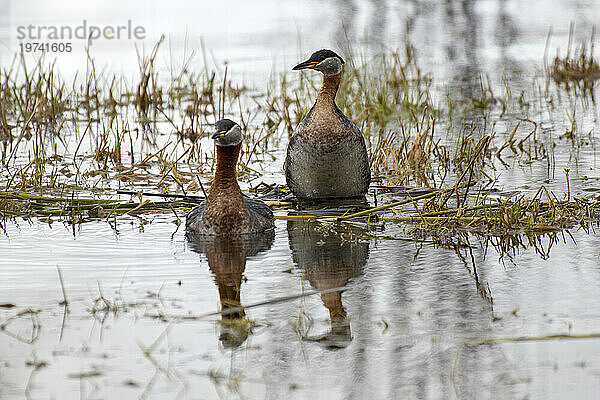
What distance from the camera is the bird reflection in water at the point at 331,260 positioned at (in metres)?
5.10

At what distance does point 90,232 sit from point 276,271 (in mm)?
1786

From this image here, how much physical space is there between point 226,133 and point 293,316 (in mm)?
2230

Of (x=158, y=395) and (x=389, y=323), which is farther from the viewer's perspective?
(x=389, y=323)

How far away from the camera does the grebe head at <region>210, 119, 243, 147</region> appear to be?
7.12 meters

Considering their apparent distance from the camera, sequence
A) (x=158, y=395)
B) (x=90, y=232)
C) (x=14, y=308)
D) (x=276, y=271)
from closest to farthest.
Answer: (x=158, y=395)
(x=14, y=308)
(x=276, y=271)
(x=90, y=232)

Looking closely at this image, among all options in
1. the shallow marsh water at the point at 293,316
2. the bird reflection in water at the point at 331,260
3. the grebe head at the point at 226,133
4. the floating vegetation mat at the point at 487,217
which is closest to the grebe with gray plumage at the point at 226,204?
the grebe head at the point at 226,133

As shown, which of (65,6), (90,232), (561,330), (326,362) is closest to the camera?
(326,362)

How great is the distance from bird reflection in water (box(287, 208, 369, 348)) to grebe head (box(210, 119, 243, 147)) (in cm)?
82

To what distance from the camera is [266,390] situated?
433cm

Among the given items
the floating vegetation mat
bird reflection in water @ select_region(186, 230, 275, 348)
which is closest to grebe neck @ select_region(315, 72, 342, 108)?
the floating vegetation mat

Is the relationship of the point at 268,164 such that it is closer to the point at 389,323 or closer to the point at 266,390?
the point at 389,323

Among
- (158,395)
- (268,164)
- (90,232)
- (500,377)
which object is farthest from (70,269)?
(268,164)

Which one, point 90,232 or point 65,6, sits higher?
point 65,6

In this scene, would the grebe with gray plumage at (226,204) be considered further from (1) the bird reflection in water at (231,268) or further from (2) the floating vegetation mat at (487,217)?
(2) the floating vegetation mat at (487,217)
